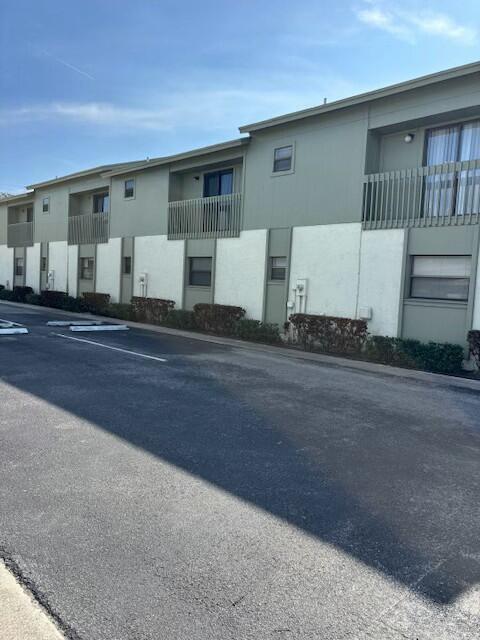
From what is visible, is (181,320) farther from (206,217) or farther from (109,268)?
(109,268)

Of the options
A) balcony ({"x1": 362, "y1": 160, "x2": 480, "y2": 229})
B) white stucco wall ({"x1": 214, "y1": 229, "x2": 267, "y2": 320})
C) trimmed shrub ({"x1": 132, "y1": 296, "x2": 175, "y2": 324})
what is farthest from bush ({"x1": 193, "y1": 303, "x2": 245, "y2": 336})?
balcony ({"x1": 362, "y1": 160, "x2": 480, "y2": 229})

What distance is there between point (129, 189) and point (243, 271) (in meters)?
8.74

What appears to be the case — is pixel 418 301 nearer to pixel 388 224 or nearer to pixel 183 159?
pixel 388 224

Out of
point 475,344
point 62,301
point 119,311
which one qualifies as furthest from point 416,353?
point 62,301

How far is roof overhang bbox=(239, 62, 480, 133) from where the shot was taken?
37.3 feet

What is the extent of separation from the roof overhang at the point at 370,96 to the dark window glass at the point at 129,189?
25.4 ft

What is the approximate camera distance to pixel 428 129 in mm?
12984

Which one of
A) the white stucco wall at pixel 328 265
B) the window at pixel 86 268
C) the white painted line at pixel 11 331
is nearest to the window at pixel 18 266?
the window at pixel 86 268

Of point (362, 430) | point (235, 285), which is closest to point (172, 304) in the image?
point (235, 285)

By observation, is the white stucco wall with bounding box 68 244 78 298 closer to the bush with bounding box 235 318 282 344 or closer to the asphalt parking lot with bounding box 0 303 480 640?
the bush with bounding box 235 318 282 344

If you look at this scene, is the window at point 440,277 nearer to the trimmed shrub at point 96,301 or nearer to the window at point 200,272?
the window at point 200,272

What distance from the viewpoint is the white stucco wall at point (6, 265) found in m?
32.7

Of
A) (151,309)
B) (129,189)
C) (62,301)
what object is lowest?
(62,301)

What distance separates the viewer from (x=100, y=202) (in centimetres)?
2636
